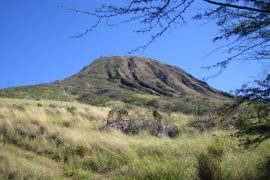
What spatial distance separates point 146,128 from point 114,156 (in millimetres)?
4712

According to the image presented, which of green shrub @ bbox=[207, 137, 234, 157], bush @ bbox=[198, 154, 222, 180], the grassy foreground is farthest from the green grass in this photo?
bush @ bbox=[198, 154, 222, 180]

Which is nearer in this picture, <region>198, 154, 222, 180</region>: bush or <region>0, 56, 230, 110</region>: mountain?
<region>198, 154, 222, 180</region>: bush

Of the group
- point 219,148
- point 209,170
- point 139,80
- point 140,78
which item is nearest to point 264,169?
point 209,170

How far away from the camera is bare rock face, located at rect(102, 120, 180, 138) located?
16.2 metres

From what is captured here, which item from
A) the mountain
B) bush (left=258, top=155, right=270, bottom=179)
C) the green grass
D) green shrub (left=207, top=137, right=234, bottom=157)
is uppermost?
the mountain

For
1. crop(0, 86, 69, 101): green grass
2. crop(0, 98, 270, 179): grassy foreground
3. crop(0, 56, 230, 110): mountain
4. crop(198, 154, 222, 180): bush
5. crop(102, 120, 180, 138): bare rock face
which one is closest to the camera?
crop(198, 154, 222, 180): bush

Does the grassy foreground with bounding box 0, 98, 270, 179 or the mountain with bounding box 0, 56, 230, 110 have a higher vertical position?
the mountain with bounding box 0, 56, 230, 110

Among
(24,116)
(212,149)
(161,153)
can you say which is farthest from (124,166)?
(24,116)

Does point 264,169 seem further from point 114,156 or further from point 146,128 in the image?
point 146,128

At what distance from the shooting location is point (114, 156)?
1185cm

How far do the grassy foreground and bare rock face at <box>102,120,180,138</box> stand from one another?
1.90 feet

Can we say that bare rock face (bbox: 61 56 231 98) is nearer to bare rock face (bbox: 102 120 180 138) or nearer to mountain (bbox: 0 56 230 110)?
mountain (bbox: 0 56 230 110)

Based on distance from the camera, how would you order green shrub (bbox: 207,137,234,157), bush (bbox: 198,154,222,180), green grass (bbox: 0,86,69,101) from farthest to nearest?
green grass (bbox: 0,86,69,101) < green shrub (bbox: 207,137,234,157) < bush (bbox: 198,154,222,180)

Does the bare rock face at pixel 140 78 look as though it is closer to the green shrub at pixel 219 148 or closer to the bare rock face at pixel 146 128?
the bare rock face at pixel 146 128
